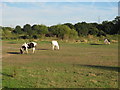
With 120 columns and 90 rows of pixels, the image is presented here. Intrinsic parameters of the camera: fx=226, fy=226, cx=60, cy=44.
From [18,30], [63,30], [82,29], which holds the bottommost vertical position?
[63,30]

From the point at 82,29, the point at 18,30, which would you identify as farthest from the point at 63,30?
the point at 18,30

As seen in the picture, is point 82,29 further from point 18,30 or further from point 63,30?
point 18,30

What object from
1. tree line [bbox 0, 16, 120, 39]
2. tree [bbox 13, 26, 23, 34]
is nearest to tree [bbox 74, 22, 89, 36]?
tree line [bbox 0, 16, 120, 39]

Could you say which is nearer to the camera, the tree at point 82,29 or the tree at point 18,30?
the tree at point 82,29

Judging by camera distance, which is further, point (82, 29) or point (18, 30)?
point (18, 30)

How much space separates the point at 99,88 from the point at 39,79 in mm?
2384

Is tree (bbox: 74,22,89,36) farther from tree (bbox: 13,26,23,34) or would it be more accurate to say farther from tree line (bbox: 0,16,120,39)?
tree (bbox: 13,26,23,34)

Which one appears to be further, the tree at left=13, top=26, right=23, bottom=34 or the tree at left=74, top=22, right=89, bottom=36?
the tree at left=13, top=26, right=23, bottom=34

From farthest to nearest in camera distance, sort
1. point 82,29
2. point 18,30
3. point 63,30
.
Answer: point 18,30
point 82,29
point 63,30

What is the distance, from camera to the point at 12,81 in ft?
27.0

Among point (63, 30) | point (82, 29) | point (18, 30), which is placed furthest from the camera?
point (18, 30)

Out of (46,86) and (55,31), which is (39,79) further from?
(55,31)

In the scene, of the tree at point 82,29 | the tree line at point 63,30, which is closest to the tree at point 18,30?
the tree line at point 63,30

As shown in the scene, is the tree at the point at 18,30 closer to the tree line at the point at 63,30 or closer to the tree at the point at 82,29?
the tree line at the point at 63,30
